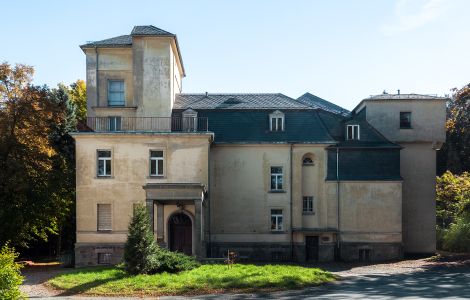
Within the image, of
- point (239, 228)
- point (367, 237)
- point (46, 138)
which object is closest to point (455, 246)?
point (367, 237)

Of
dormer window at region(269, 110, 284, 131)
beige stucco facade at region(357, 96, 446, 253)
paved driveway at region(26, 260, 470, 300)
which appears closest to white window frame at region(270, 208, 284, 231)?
paved driveway at region(26, 260, 470, 300)

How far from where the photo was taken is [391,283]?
2748cm

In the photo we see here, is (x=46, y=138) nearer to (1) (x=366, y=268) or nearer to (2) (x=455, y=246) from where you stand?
(1) (x=366, y=268)

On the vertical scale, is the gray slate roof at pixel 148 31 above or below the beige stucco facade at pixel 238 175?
above

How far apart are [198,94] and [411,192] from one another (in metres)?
16.0

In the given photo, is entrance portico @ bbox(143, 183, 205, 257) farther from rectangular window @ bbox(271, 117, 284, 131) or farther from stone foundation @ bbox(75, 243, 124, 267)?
rectangular window @ bbox(271, 117, 284, 131)

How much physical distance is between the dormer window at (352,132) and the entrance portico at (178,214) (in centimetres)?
1137

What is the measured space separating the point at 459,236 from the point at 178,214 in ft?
65.0

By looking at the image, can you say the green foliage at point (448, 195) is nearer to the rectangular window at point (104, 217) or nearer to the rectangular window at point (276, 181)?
the rectangular window at point (276, 181)

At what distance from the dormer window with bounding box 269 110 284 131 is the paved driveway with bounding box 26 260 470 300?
952 centimetres

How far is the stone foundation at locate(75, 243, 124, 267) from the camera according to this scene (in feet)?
117

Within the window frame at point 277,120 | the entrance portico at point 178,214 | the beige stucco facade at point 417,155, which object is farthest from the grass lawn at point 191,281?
the beige stucco facade at point 417,155

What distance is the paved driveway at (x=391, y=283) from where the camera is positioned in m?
Answer: 23.9

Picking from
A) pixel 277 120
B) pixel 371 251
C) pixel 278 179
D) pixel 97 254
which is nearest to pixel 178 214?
pixel 97 254
